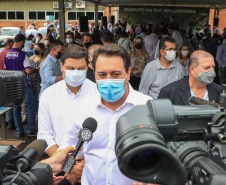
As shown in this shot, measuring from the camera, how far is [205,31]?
1845cm

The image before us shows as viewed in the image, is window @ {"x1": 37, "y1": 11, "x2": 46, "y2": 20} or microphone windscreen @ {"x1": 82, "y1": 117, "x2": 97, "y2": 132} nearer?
microphone windscreen @ {"x1": 82, "y1": 117, "x2": 97, "y2": 132}

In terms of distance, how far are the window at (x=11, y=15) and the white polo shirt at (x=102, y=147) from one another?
38.8 m

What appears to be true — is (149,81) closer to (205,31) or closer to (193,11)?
(193,11)

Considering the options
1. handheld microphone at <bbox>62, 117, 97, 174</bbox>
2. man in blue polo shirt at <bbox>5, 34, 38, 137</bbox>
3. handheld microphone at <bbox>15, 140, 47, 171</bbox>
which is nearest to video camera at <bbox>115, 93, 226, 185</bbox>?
handheld microphone at <bbox>15, 140, 47, 171</bbox>

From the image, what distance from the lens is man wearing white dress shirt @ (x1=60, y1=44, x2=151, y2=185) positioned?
6.86 ft

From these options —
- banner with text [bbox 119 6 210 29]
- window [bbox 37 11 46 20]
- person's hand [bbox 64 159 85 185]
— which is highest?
window [bbox 37 11 46 20]

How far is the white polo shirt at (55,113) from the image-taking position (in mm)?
3084

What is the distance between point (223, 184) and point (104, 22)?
2171 centimetres

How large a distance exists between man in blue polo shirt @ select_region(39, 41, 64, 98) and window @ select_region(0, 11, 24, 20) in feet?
115

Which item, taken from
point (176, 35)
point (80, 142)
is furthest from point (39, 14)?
point (80, 142)

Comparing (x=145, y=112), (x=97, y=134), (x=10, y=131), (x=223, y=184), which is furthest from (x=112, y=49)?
(x=10, y=131)

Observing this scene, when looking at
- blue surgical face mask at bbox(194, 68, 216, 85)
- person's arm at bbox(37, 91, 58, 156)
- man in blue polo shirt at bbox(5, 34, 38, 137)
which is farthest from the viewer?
man in blue polo shirt at bbox(5, 34, 38, 137)

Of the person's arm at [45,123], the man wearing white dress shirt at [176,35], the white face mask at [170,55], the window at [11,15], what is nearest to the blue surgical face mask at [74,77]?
the person's arm at [45,123]

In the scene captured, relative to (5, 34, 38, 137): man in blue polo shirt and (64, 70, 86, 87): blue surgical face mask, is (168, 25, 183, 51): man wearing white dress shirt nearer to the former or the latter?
(5, 34, 38, 137): man in blue polo shirt
